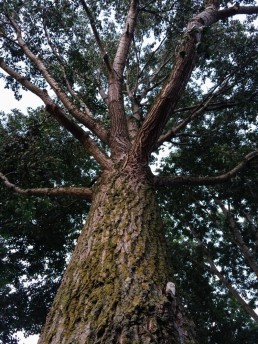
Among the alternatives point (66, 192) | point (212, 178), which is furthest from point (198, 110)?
point (66, 192)

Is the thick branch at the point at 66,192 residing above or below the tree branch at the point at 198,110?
below

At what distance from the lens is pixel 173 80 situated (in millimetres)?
3736

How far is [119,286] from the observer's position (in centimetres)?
193

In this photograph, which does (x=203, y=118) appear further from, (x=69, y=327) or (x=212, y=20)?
(x=69, y=327)

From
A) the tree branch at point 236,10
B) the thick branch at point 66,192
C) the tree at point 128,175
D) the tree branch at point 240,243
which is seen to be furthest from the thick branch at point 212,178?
the tree branch at point 240,243

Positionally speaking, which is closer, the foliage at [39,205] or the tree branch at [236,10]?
the tree branch at [236,10]

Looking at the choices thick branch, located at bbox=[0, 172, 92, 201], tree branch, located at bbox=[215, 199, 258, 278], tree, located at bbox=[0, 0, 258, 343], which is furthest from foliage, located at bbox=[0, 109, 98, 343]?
tree branch, located at bbox=[215, 199, 258, 278]

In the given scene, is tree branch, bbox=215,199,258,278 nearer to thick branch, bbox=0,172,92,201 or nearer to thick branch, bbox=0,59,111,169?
thick branch, bbox=0,59,111,169

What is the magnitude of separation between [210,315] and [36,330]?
23.4 feet

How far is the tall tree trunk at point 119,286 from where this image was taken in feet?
5.30

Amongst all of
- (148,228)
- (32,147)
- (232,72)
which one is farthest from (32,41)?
(148,228)

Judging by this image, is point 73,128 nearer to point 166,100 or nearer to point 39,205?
point 166,100

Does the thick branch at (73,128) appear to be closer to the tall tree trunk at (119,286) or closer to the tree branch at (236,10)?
the tall tree trunk at (119,286)

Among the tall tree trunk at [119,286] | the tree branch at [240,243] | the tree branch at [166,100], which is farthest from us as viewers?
the tree branch at [240,243]
